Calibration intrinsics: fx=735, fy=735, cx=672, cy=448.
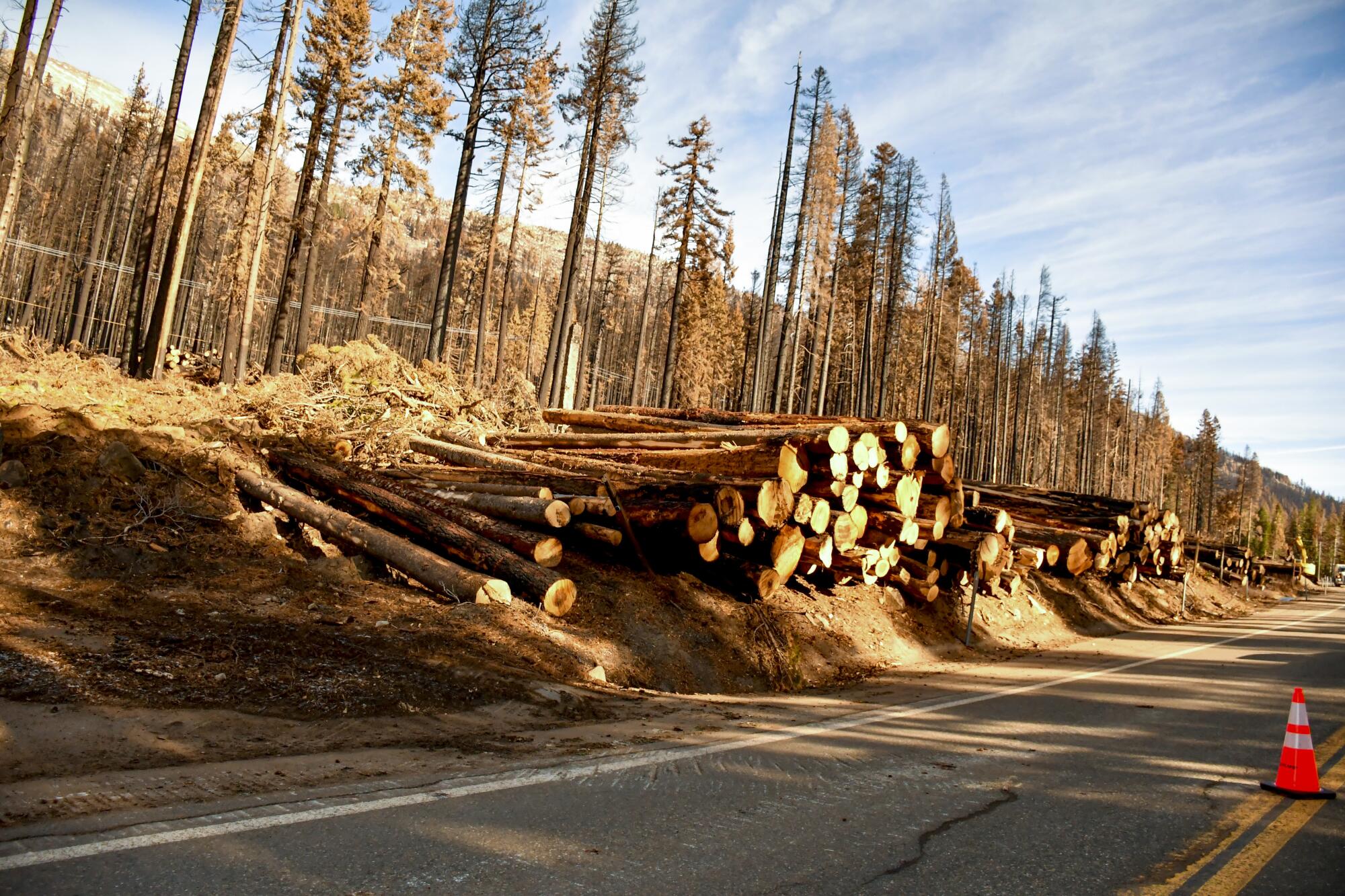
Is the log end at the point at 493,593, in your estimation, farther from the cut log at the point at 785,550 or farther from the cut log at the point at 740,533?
the cut log at the point at 785,550

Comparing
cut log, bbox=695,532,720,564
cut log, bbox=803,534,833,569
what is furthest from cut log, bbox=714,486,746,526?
cut log, bbox=803,534,833,569

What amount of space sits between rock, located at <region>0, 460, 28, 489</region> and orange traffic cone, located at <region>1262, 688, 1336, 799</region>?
38.3ft

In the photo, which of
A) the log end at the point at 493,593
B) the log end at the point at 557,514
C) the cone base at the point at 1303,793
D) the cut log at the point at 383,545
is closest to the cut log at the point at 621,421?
the log end at the point at 557,514

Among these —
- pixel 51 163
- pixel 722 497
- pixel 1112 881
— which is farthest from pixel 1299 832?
pixel 51 163

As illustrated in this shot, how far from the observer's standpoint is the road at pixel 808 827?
10.0ft

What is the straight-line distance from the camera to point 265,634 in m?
6.30

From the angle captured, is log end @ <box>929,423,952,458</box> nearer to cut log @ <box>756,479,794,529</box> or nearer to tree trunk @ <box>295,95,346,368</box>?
cut log @ <box>756,479,794,529</box>

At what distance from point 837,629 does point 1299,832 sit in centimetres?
671

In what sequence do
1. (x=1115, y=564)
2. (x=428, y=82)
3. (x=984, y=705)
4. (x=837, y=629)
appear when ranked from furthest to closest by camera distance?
(x=428, y=82), (x=1115, y=564), (x=837, y=629), (x=984, y=705)

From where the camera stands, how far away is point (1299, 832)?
426 cm

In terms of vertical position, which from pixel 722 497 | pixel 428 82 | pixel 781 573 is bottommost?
pixel 781 573

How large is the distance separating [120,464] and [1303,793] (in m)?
11.7

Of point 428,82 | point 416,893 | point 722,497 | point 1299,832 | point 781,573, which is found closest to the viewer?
point 416,893

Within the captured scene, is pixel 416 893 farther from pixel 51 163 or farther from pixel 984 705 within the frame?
pixel 51 163
